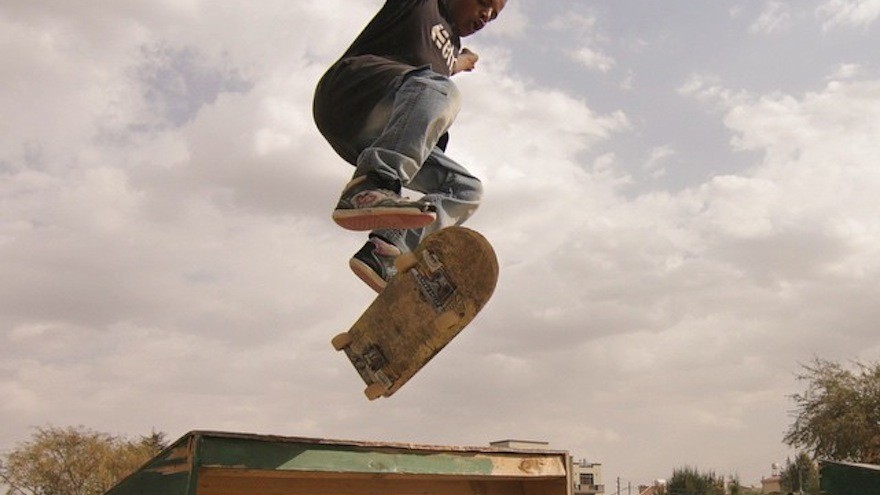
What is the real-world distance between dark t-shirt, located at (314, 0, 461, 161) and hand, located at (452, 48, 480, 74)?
0.31 metres

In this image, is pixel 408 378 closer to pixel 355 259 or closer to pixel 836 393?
pixel 355 259

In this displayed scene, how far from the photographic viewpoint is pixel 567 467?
4.34 meters

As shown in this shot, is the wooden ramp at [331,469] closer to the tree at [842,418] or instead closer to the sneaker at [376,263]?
the sneaker at [376,263]

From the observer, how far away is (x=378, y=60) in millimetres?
4301

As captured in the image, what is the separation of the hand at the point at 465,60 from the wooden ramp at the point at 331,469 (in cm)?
218

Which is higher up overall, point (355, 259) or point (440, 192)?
point (440, 192)

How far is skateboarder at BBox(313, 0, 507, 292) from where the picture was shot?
389 cm

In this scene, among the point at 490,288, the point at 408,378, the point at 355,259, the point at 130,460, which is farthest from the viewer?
the point at 130,460

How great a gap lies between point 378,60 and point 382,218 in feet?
3.16

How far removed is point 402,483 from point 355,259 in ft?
3.60

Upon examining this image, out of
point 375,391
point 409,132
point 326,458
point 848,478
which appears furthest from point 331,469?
point 848,478

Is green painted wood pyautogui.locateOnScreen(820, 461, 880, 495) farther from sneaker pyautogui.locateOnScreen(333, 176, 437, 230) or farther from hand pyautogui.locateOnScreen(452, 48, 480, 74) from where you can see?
hand pyautogui.locateOnScreen(452, 48, 480, 74)

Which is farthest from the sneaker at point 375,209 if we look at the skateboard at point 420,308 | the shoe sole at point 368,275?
the shoe sole at point 368,275

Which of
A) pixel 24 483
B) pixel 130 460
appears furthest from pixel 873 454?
pixel 24 483
